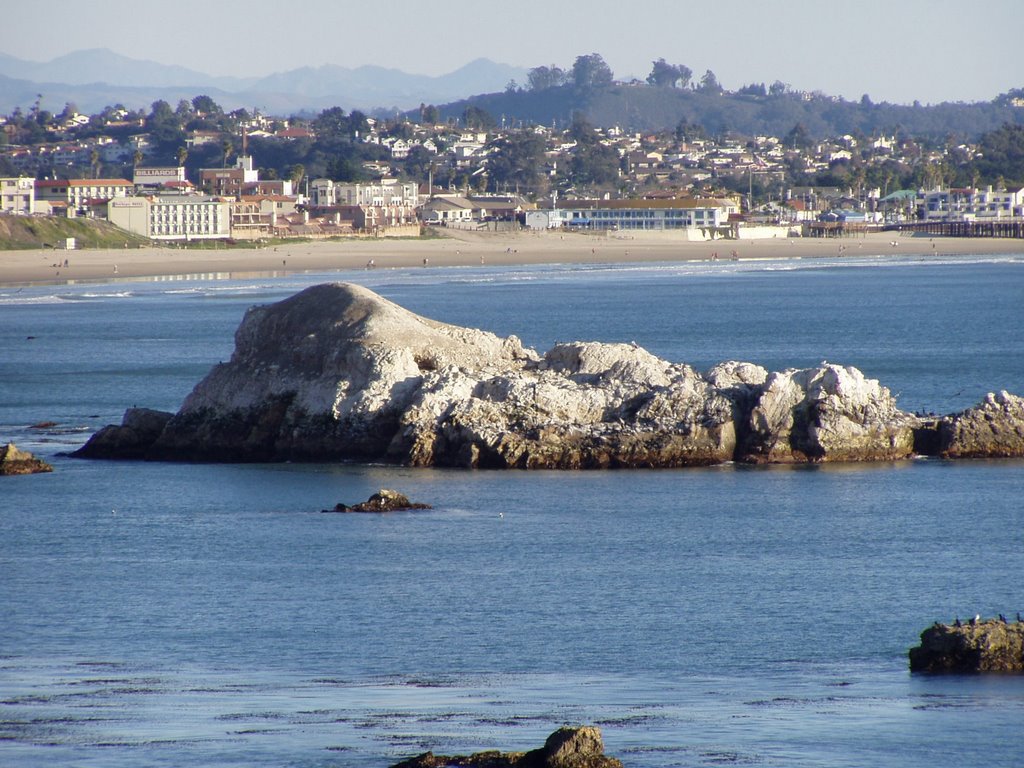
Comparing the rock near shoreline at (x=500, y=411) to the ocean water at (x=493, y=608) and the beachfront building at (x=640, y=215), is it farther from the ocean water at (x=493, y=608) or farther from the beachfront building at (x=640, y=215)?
the beachfront building at (x=640, y=215)

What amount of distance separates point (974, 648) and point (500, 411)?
13256 mm

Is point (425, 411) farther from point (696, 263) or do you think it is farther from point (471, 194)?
point (471, 194)

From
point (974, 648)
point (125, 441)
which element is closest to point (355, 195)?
point (125, 441)

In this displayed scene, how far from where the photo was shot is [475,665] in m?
13.9

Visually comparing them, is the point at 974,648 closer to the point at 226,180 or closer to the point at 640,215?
the point at 640,215

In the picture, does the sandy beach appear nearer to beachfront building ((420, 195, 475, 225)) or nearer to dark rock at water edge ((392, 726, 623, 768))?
beachfront building ((420, 195, 475, 225))

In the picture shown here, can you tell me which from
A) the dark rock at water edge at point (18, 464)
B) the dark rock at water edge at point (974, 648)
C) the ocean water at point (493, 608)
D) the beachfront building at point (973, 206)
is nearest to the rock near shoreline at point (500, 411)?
the ocean water at point (493, 608)

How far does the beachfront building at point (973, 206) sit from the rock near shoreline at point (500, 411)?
485ft

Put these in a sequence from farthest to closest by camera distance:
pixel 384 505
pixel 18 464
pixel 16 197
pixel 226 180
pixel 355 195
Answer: pixel 226 180 → pixel 355 195 → pixel 16 197 → pixel 18 464 → pixel 384 505

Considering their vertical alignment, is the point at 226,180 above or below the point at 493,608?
above

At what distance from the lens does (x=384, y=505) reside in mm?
21703

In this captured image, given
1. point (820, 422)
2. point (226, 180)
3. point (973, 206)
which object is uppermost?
point (226, 180)

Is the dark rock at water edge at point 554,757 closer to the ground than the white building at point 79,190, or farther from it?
closer to the ground

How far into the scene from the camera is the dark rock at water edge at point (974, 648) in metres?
12.6
